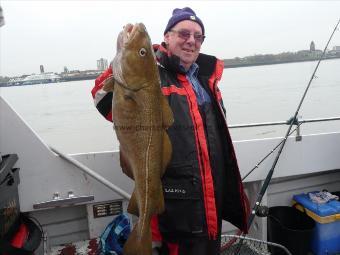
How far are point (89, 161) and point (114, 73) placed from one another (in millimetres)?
1591

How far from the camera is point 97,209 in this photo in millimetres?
3527

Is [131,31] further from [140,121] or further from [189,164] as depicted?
[189,164]

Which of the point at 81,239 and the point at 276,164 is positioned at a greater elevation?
the point at 276,164

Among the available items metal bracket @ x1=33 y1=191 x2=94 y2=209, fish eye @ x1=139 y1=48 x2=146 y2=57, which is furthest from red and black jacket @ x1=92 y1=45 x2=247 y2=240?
metal bracket @ x1=33 y1=191 x2=94 y2=209

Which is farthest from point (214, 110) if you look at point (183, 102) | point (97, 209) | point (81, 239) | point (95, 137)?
point (95, 137)

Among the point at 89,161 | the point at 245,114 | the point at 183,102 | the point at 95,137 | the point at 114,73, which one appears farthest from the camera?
the point at 245,114

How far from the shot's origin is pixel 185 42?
2.58m

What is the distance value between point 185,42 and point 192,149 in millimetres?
793

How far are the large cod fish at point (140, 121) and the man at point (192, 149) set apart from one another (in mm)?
234

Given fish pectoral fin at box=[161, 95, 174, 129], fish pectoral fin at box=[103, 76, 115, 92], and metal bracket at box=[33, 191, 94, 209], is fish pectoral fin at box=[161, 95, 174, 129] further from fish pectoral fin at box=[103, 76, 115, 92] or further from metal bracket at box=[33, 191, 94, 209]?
metal bracket at box=[33, 191, 94, 209]

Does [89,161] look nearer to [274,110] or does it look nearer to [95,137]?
[95,137]

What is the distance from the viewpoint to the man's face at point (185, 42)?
2572 mm

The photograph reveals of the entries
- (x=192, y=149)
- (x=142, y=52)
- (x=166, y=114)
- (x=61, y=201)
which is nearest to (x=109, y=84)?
(x=142, y=52)

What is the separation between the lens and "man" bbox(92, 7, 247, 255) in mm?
2375
